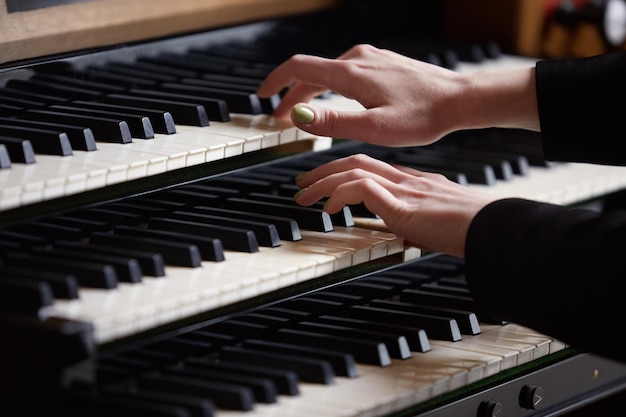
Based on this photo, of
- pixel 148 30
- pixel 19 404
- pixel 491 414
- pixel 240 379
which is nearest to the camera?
pixel 19 404

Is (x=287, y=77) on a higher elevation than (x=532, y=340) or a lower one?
higher

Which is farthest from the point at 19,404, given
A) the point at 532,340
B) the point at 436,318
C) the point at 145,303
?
the point at 532,340

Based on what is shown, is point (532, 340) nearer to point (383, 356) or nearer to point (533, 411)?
point (533, 411)

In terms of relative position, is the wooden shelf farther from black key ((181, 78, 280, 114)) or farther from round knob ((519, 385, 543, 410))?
round knob ((519, 385, 543, 410))

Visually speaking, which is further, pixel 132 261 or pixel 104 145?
pixel 104 145

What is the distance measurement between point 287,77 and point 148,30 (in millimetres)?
395

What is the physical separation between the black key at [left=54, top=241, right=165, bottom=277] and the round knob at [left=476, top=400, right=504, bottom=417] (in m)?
0.55

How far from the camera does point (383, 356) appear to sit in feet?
5.22

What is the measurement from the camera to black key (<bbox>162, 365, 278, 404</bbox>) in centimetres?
142

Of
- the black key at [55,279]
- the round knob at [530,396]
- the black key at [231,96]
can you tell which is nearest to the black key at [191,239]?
the black key at [55,279]

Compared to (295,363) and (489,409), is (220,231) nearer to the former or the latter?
(295,363)

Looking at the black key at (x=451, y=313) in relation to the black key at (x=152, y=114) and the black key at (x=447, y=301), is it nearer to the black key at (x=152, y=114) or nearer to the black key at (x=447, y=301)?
the black key at (x=447, y=301)

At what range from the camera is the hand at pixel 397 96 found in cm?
173

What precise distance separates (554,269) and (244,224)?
464mm
